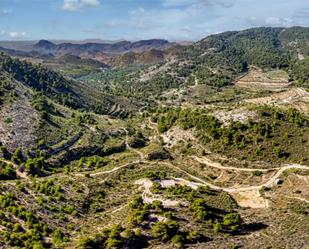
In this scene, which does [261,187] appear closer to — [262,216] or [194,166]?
[262,216]

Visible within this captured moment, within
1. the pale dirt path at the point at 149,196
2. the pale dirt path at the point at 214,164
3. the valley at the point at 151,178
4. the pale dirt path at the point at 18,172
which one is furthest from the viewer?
the pale dirt path at the point at 214,164

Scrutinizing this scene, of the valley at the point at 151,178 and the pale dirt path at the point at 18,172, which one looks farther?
the pale dirt path at the point at 18,172

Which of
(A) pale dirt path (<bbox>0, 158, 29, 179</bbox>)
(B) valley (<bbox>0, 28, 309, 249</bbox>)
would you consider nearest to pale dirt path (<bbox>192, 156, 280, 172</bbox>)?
(B) valley (<bbox>0, 28, 309, 249</bbox>)

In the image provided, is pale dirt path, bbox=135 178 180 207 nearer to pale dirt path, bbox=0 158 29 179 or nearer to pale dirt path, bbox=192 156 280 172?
pale dirt path, bbox=192 156 280 172

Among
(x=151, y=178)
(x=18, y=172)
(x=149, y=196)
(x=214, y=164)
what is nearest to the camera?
(x=149, y=196)

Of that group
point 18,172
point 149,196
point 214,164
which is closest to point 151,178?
point 149,196

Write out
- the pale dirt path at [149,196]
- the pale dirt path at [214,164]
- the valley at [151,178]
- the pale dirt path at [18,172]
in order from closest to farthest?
the valley at [151,178] < the pale dirt path at [149,196] < the pale dirt path at [18,172] < the pale dirt path at [214,164]

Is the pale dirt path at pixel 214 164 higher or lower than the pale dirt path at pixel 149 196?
higher

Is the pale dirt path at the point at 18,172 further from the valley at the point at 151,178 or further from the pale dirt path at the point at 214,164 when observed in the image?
the pale dirt path at the point at 214,164

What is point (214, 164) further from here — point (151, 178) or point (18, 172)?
point (18, 172)

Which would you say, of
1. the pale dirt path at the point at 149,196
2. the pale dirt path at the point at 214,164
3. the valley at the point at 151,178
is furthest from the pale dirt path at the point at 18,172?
the pale dirt path at the point at 214,164

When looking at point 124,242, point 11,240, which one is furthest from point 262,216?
point 11,240
